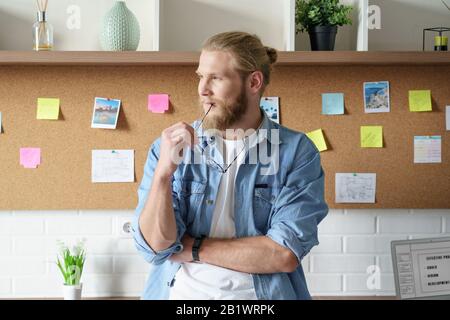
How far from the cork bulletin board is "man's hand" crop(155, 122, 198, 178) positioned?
0.98 m

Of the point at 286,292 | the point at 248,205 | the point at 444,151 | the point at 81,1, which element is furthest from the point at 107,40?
the point at 444,151

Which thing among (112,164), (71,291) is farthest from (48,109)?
(71,291)

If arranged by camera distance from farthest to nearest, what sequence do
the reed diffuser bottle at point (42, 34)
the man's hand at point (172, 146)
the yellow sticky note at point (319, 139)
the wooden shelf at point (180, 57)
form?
the yellow sticky note at point (319, 139), the reed diffuser bottle at point (42, 34), the wooden shelf at point (180, 57), the man's hand at point (172, 146)

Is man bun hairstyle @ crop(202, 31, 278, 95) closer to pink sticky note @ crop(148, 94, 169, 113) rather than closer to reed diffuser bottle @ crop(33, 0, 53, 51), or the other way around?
pink sticky note @ crop(148, 94, 169, 113)

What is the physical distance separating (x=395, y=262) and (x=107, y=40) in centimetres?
137

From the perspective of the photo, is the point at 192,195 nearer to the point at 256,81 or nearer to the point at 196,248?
the point at 196,248

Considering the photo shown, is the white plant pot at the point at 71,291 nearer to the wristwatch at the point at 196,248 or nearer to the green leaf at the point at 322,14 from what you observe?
the wristwatch at the point at 196,248

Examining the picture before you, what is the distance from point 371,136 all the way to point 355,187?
0.73 ft

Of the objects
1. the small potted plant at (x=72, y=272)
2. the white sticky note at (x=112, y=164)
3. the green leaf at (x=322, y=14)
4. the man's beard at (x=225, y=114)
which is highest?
the green leaf at (x=322, y=14)

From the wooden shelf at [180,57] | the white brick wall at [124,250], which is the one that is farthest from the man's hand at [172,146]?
the white brick wall at [124,250]

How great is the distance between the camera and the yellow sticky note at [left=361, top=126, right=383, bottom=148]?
2.51m

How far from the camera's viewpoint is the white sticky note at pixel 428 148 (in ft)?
8.23

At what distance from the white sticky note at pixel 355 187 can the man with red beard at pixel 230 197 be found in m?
0.87

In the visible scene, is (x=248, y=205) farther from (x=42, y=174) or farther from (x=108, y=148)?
(x=42, y=174)
